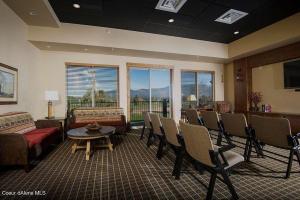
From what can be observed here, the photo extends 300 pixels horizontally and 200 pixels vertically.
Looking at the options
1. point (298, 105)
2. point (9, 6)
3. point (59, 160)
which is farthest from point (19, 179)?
point (298, 105)

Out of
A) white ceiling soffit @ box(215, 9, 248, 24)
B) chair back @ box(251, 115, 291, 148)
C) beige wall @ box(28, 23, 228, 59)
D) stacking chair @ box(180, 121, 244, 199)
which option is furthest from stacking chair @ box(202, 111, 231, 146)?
beige wall @ box(28, 23, 228, 59)

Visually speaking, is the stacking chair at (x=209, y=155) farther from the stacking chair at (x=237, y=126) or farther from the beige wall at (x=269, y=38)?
the beige wall at (x=269, y=38)

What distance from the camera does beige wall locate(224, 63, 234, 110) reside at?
6867 millimetres

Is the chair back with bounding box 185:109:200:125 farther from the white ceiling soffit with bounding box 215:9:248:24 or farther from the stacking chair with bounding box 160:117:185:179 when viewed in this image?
the white ceiling soffit with bounding box 215:9:248:24

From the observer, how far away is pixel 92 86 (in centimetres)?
566

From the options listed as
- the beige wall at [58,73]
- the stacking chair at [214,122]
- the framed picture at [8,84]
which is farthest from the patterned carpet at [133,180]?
the beige wall at [58,73]

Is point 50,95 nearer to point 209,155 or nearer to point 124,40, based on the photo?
point 124,40

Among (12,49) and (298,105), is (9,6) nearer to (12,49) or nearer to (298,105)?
(12,49)

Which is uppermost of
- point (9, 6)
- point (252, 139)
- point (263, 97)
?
point (9, 6)

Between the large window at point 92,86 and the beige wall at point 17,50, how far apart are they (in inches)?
44.6

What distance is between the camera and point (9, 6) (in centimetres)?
341

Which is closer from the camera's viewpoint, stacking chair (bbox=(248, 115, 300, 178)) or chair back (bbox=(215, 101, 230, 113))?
stacking chair (bbox=(248, 115, 300, 178))

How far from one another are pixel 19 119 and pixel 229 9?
5.20m

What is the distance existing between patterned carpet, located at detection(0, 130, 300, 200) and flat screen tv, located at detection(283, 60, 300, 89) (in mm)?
3016
